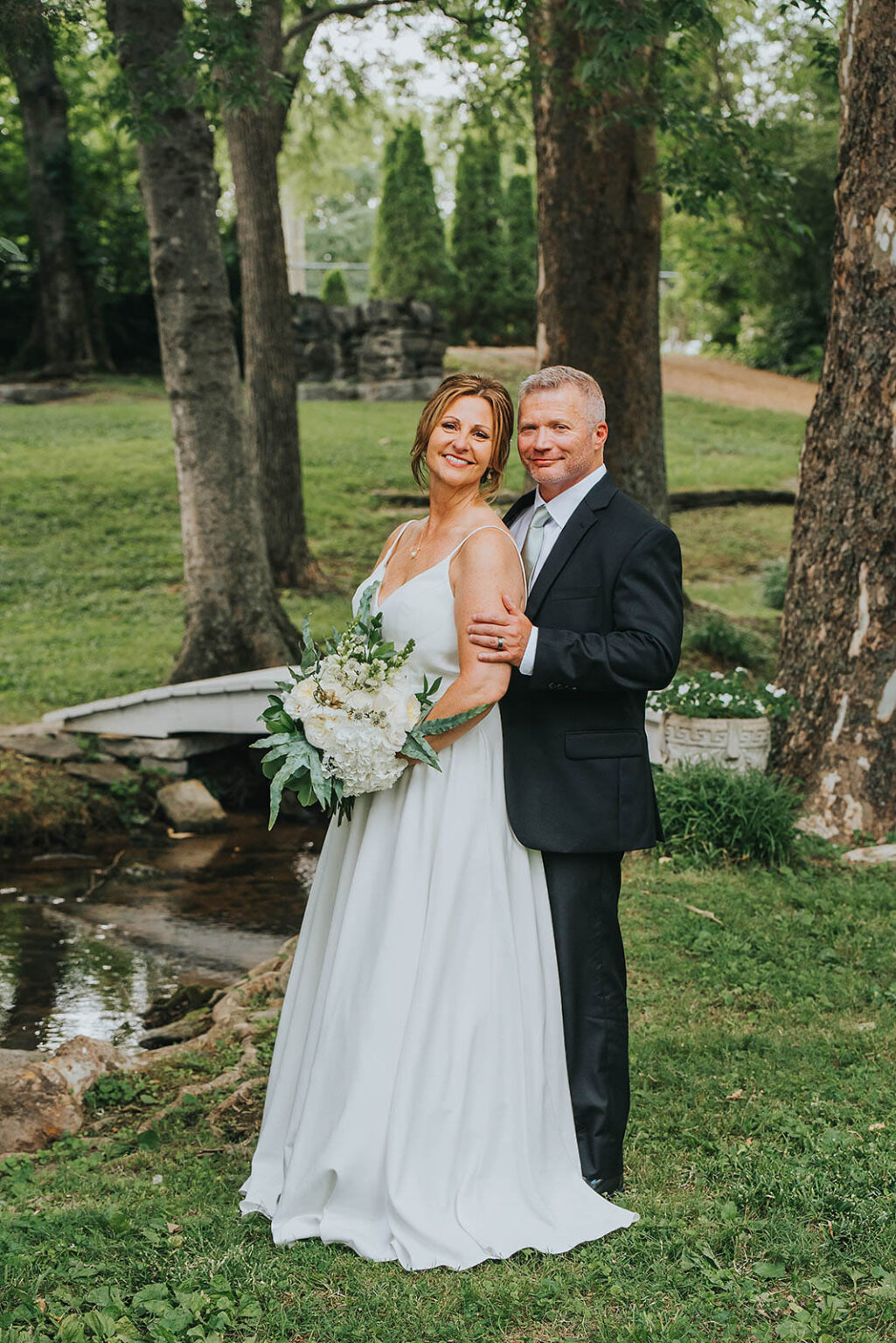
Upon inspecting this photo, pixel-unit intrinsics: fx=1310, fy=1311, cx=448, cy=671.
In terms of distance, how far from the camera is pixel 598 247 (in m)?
10.5

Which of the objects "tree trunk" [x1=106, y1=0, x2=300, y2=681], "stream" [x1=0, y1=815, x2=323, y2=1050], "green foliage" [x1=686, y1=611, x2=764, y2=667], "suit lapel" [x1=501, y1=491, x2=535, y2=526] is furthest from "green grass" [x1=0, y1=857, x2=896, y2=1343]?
"green foliage" [x1=686, y1=611, x2=764, y2=667]

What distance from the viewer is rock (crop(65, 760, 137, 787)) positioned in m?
9.05

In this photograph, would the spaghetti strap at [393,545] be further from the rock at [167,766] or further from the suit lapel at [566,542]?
the rock at [167,766]

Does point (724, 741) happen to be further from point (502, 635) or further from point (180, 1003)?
point (502, 635)

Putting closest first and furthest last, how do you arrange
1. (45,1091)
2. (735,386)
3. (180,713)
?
(45,1091), (180,713), (735,386)

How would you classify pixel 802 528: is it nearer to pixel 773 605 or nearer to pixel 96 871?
pixel 96 871

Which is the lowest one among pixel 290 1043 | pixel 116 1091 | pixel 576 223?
pixel 116 1091

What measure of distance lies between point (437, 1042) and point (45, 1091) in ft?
6.92

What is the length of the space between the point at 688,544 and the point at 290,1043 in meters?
14.0

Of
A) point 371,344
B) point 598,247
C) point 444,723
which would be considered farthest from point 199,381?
point 371,344

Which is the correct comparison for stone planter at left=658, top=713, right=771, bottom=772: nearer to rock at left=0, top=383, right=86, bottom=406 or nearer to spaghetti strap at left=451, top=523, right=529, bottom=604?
spaghetti strap at left=451, top=523, right=529, bottom=604

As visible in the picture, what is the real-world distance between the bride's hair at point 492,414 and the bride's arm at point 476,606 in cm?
21

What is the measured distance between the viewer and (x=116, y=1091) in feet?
16.3

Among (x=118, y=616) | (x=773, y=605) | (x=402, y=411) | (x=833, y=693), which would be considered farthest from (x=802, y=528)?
(x=402, y=411)
